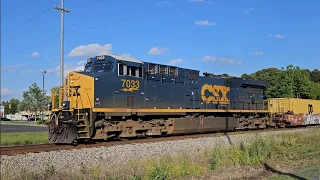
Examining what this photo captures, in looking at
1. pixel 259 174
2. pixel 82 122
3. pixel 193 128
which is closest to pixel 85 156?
pixel 82 122

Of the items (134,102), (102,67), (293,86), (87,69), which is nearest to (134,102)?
(134,102)

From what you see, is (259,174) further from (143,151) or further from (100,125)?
(100,125)

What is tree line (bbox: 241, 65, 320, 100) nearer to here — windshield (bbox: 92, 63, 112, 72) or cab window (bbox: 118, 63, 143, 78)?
cab window (bbox: 118, 63, 143, 78)

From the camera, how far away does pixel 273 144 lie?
13477 millimetres

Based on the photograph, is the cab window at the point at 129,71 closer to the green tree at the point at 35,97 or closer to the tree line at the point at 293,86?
the tree line at the point at 293,86

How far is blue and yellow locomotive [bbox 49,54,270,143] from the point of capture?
1441 centimetres

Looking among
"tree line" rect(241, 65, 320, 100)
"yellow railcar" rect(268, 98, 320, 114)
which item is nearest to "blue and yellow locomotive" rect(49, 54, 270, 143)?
"yellow railcar" rect(268, 98, 320, 114)

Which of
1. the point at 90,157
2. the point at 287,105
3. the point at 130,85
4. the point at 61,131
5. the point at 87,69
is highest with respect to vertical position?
the point at 87,69

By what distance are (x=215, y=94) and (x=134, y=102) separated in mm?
7721

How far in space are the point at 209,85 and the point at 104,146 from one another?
10.4 m

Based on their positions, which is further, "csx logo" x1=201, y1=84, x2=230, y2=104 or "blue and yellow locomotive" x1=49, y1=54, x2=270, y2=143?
"csx logo" x1=201, y1=84, x2=230, y2=104

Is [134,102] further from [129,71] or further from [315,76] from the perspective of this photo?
[315,76]

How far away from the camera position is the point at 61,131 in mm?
13961

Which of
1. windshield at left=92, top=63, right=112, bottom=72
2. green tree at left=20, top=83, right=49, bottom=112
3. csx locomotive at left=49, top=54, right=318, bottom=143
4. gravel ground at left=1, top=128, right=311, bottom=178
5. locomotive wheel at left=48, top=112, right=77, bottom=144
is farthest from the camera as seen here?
green tree at left=20, top=83, right=49, bottom=112
